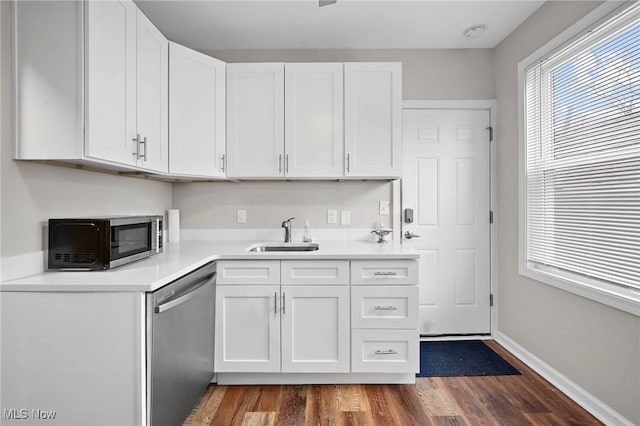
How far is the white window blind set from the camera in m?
1.76

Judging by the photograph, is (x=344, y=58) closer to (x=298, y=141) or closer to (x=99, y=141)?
(x=298, y=141)

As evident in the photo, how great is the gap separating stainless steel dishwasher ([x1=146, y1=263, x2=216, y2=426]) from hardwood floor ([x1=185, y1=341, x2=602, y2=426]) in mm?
231

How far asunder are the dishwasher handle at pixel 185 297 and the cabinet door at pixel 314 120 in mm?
1037

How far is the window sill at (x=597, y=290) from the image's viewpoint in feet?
5.62

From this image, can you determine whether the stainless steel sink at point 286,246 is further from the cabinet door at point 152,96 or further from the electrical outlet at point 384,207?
the cabinet door at point 152,96

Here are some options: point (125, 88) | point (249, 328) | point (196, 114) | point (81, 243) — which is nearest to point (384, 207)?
point (249, 328)

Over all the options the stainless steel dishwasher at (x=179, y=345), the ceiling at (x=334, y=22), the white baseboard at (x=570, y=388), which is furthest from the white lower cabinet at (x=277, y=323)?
the ceiling at (x=334, y=22)

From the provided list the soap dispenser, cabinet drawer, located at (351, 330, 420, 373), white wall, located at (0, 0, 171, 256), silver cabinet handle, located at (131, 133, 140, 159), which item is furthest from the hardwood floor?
silver cabinet handle, located at (131, 133, 140, 159)

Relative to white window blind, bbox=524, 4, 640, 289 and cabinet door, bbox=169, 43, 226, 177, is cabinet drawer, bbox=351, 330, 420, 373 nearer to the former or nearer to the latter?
white window blind, bbox=524, 4, 640, 289

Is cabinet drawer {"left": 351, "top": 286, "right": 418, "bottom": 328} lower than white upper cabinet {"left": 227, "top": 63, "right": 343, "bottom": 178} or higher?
lower

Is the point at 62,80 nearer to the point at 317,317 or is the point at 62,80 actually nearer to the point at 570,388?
the point at 317,317

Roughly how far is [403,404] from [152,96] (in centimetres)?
236

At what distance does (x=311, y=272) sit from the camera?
7.29ft

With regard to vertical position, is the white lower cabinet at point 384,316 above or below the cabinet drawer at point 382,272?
below
